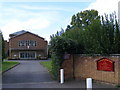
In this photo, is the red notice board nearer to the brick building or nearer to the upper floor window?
the brick building

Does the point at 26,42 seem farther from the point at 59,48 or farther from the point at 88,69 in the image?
the point at 88,69

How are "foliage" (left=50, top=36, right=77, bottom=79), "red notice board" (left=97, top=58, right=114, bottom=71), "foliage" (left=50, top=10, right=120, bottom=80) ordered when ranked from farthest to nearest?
"foliage" (left=50, top=36, right=77, bottom=79), "foliage" (left=50, top=10, right=120, bottom=80), "red notice board" (left=97, top=58, right=114, bottom=71)

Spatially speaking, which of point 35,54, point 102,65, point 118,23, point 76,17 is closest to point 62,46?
point 102,65

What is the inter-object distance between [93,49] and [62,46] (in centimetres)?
206

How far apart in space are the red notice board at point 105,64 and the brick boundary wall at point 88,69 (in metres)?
0.18

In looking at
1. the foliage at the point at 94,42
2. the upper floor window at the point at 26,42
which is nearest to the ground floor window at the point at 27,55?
the upper floor window at the point at 26,42

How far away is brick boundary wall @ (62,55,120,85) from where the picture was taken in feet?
38.9

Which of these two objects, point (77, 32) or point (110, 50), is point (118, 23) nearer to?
point (110, 50)

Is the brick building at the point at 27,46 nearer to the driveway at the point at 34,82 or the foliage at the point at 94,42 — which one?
the driveway at the point at 34,82

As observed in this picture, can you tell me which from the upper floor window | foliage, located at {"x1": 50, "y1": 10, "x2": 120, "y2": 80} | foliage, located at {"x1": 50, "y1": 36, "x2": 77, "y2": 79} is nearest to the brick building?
the upper floor window

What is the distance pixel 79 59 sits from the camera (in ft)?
47.8

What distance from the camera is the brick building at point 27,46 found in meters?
60.5

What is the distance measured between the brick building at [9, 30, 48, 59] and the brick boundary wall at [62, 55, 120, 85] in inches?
1833

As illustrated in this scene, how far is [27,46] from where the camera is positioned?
61.1 m
